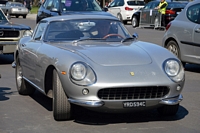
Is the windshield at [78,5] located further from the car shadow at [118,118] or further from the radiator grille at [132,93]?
the radiator grille at [132,93]

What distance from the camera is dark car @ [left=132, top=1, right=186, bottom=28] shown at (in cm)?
2589

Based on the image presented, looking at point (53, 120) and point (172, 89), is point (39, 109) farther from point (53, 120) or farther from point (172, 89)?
point (172, 89)

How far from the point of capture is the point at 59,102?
249 inches

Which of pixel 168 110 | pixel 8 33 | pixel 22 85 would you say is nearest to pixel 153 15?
pixel 8 33

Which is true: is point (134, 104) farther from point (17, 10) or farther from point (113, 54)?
point (17, 10)

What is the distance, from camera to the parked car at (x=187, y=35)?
11.2 meters

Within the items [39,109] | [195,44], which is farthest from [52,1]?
[39,109]

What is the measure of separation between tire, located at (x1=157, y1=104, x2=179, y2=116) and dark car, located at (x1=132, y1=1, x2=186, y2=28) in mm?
19324

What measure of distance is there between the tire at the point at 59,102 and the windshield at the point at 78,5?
9998mm

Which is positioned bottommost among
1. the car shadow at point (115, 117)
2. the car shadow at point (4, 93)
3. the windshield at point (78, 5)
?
the car shadow at point (4, 93)

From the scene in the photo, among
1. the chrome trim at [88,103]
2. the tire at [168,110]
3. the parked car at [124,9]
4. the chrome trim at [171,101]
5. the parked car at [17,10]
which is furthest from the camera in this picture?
the parked car at [17,10]

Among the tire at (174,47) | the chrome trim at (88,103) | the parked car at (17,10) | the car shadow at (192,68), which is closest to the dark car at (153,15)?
the car shadow at (192,68)

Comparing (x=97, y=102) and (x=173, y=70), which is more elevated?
(x=173, y=70)

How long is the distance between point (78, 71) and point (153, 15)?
20777 millimetres
